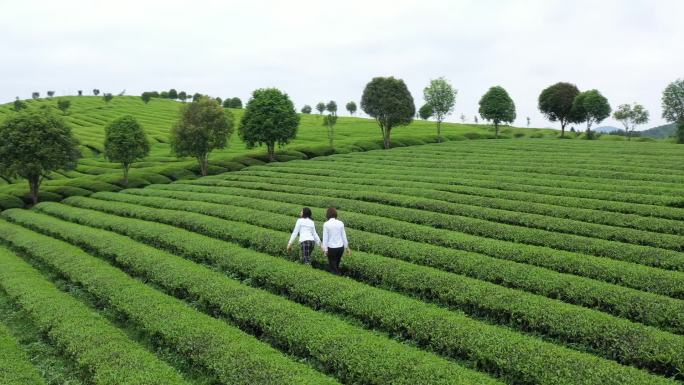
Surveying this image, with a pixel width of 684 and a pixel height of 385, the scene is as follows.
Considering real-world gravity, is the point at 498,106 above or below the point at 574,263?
above

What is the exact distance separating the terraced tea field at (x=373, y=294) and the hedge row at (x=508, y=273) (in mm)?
59

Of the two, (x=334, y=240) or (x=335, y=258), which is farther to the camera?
(x=335, y=258)

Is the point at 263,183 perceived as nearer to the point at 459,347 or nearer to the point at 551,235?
the point at 551,235

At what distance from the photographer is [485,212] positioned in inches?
963

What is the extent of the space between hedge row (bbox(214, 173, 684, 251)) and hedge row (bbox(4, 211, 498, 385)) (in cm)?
1198

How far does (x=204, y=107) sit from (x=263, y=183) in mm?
18174

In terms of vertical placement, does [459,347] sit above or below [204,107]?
below

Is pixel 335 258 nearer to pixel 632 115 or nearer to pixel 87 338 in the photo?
pixel 87 338

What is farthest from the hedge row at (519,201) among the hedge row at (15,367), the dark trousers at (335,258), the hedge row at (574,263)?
the hedge row at (15,367)

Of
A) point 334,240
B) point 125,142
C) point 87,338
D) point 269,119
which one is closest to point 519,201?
point 334,240

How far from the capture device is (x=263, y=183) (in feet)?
128

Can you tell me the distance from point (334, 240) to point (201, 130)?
3927 centimetres

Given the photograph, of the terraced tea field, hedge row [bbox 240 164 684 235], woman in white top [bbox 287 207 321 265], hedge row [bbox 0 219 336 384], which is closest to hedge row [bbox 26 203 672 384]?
the terraced tea field

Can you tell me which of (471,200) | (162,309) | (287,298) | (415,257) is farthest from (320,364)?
(471,200)
